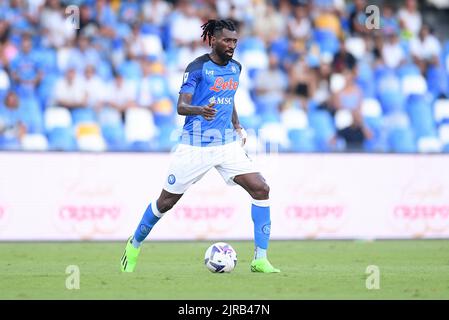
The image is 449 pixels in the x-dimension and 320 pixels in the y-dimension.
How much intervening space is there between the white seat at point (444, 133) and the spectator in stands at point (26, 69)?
30.2 ft

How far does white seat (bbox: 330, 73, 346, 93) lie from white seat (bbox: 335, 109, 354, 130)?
31.0 inches

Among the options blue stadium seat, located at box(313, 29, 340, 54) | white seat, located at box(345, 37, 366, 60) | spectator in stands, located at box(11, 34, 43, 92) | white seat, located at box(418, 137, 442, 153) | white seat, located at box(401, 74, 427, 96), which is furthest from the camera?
white seat, located at box(345, 37, 366, 60)

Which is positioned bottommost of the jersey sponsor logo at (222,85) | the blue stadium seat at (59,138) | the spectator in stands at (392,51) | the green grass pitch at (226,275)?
the green grass pitch at (226,275)

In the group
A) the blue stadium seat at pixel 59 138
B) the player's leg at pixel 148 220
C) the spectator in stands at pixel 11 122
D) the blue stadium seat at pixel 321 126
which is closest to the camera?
the player's leg at pixel 148 220

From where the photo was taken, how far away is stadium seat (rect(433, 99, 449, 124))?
21939mm

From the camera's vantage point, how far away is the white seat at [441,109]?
72.1 feet

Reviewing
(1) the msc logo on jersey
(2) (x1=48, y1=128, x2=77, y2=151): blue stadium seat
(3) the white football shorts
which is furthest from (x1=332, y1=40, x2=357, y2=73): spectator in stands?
(1) the msc logo on jersey

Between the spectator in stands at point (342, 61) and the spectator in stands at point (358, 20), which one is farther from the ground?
the spectator in stands at point (358, 20)

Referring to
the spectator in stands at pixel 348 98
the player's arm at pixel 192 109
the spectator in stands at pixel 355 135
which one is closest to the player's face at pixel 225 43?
the player's arm at pixel 192 109

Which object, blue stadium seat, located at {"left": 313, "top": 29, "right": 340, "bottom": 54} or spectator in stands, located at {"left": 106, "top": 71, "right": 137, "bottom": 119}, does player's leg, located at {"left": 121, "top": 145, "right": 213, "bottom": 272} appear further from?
blue stadium seat, located at {"left": 313, "top": 29, "right": 340, "bottom": 54}

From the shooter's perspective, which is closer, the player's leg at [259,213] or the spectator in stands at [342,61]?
the player's leg at [259,213]

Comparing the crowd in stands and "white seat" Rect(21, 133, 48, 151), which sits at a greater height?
the crowd in stands

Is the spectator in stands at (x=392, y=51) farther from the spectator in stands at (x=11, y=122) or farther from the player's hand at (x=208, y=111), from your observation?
the player's hand at (x=208, y=111)
